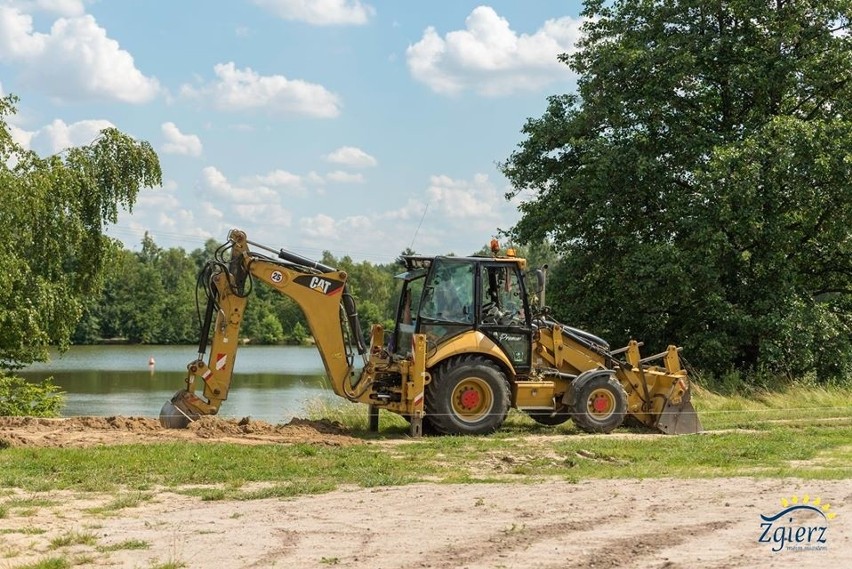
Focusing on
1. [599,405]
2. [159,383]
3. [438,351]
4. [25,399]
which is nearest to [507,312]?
[438,351]

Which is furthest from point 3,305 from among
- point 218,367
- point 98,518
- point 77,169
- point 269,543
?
point 269,543

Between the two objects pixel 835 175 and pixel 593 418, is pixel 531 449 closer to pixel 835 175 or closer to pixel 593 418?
pixel 593 418

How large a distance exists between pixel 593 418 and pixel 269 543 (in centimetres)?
824

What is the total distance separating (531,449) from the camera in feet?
41.2

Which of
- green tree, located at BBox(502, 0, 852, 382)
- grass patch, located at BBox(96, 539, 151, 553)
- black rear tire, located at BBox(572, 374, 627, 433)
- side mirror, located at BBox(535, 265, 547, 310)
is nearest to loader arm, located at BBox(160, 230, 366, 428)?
side mirror, located at BBox(535, 265, 547, 310)

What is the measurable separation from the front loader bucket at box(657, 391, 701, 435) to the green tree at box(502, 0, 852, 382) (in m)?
7.80

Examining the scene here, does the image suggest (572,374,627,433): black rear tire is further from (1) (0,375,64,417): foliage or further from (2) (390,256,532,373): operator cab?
(1) (0,375,64,417): foliage

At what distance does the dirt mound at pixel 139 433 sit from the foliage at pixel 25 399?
20.0 feet

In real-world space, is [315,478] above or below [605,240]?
below

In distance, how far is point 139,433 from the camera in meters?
12.8

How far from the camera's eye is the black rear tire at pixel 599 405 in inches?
576

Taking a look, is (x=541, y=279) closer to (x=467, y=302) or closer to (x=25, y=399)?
(x=467, y=302)

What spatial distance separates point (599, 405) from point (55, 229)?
521 inches

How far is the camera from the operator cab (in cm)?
1430
